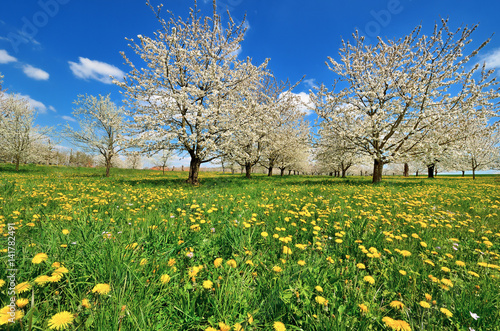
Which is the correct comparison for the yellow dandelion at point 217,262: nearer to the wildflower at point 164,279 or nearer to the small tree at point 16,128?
the wildflower at point 164,279

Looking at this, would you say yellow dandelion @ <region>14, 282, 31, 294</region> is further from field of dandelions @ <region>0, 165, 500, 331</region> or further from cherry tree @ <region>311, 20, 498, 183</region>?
cherry tree @ <region>311, 20, 498, 183</region>

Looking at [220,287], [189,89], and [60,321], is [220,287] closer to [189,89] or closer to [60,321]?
[60,321]

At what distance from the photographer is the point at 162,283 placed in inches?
62.6

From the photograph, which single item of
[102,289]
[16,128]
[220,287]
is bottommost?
[220,287]

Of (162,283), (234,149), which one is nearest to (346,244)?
(162,283)

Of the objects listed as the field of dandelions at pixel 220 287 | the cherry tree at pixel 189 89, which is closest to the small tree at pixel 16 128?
the cherry tree at pixel 189 89

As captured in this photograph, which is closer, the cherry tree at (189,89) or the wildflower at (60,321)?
the wildflower at (60,321)

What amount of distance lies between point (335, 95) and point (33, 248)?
53.8ft

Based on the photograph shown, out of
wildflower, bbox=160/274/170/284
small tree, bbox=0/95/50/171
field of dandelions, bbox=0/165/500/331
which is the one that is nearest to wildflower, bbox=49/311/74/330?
field of dandelions, bbox=0/165/500/331

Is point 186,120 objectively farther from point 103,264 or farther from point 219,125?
point 103,264

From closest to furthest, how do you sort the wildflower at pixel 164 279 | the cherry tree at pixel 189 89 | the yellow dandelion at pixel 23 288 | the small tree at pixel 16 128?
the yellow dandelion at pixel 23 288
the wildflower at pixel 164 279
the cherry tree at pixel 189 89
the small tree at pixel 16 128

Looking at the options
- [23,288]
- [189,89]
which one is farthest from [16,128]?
[23,288]

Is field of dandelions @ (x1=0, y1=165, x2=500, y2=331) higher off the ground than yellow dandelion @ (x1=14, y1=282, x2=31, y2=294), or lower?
lower

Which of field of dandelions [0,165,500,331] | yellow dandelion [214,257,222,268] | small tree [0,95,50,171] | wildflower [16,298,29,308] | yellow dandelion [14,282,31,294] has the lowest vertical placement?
field of dandelions [0,165,500,331]
